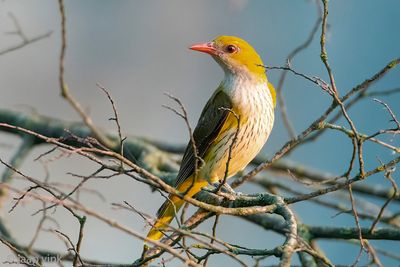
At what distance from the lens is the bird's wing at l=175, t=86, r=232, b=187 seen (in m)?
4.19

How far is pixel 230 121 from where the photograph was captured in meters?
4.30

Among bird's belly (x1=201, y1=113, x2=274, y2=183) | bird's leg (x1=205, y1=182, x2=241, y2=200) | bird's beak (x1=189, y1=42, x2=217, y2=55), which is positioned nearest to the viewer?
bird's leg (x1=205, y1=182, x2=241, y2=200)

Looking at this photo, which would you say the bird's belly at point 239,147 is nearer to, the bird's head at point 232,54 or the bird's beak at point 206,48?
the bird's head at point 232,54

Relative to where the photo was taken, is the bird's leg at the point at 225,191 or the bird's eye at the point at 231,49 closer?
the bird's leg at the point at 225,191

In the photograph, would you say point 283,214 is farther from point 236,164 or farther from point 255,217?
point 255,217

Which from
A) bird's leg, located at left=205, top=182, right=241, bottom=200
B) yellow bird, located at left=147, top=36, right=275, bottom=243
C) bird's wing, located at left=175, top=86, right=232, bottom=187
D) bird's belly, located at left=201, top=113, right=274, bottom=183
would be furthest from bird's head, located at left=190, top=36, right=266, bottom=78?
bird's leg, located at left=205, top=182, right=241, bottom=200

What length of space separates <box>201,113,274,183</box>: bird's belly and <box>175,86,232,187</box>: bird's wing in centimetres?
5

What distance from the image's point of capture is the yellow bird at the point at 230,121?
163 inches

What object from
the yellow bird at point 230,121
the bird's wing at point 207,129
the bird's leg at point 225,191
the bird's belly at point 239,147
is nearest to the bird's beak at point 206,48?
the yellow bird at point 230,121

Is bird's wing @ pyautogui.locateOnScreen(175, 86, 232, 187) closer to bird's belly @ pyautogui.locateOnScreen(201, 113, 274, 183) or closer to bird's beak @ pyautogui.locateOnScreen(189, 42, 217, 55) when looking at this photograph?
bird's belly @ pyautogui.locateOnScreen(201, 113, 274, 183)

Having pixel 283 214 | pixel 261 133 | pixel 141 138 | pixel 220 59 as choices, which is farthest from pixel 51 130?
pixel 283 214

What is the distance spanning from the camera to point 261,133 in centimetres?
420

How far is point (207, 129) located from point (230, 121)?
14 cm

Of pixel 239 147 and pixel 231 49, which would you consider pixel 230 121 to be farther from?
pixel 231 49
